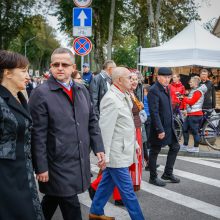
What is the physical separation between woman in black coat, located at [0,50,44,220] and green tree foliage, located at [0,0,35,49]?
35134mm

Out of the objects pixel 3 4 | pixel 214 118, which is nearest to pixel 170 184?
pixel 214 118

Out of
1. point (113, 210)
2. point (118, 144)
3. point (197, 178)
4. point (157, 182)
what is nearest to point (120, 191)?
point (118, 144)

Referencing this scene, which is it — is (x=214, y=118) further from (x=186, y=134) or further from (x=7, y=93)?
(x=7, y=93)

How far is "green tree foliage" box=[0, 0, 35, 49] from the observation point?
36.7 meters

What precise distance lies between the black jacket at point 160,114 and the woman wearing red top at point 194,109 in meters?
2.67

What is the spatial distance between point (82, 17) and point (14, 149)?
7806 mm

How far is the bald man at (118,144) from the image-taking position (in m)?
4.25

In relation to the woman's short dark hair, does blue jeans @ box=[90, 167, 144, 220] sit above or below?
below

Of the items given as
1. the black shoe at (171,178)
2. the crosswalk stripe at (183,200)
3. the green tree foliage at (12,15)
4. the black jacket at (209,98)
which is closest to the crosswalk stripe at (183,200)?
the crosswalk stripe at (183,200)

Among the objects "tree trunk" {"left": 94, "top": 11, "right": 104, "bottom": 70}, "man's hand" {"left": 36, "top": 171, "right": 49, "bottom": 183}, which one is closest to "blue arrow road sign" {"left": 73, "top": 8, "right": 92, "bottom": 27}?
"man's hand" {"left": 36, "top": 171, "right": 49, "bottom": 183}

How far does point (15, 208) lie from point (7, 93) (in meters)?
0.82

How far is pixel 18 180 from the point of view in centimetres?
287

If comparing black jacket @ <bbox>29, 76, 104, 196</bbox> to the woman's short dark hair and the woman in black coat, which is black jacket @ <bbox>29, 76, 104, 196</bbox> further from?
the woman's short dark hair

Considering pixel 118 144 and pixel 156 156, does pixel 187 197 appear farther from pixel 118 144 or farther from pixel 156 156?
pixel 118 144
